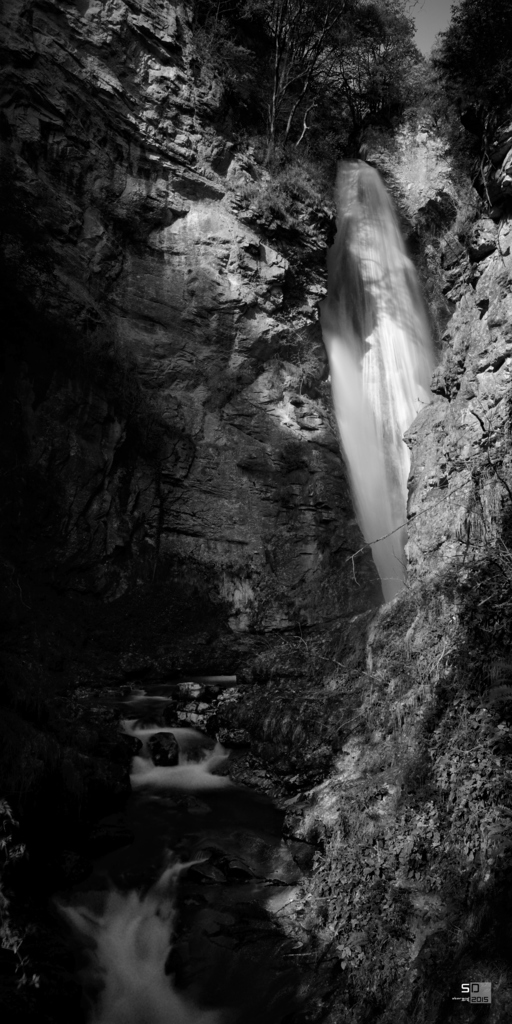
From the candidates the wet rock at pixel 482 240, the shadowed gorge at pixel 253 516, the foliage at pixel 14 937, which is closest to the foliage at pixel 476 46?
the shadowed gorge at pixel 253 516

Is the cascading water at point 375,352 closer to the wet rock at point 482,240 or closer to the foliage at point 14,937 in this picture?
the wet rock at point 482,240

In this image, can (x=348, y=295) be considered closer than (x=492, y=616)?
No

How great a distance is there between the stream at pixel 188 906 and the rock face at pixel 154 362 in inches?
188

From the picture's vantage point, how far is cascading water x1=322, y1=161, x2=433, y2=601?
14.5 m

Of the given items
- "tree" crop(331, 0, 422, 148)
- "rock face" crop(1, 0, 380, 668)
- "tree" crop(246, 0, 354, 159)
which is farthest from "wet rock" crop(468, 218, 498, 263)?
"tree" crop(331, 0, 422, 148)

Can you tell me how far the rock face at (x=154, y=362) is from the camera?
12.2m

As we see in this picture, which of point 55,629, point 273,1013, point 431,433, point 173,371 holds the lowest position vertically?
point 273,1013

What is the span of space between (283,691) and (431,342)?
11531 mm

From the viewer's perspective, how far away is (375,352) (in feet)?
53.8

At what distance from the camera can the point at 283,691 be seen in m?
8.70

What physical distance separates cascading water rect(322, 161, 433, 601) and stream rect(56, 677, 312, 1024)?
7260 mm

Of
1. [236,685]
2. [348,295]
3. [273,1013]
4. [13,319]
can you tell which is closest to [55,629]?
[236,685]

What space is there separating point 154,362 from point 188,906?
34.3 feet

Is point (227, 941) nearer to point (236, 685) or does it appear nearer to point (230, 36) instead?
point (236, 685)
